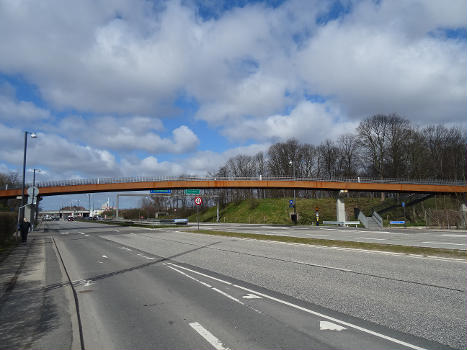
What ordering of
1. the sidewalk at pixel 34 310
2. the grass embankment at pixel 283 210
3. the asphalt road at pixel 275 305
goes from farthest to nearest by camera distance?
the grass embankment at pixel 283 210 → the sidewalk at pixel 34 310 → the asphalt road at pixel 275 305

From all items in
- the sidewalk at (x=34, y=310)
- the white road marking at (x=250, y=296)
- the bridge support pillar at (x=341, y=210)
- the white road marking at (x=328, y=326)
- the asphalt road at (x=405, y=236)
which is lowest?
the asphalt road at (x=405, y=236)

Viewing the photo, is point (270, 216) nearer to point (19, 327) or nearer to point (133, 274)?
point (133, 274)

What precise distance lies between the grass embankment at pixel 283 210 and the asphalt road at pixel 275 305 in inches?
1965

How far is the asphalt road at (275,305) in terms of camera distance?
491 cm

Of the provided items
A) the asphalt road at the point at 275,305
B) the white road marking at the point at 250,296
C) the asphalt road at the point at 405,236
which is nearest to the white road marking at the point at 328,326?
the asphalt road at the point at 275,305

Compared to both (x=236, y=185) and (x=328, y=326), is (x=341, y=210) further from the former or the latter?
(x=328, y=326)

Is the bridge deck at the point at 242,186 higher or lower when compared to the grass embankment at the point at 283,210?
higher

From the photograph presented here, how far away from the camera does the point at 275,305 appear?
21.8 ft

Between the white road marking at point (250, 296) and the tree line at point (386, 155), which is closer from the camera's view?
the white road marking at point (250, 296)

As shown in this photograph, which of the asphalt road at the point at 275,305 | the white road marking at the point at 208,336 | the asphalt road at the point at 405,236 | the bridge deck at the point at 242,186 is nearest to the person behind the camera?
the white road marking at the point at 208,336

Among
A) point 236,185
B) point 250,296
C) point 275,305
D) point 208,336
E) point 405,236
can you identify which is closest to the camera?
point 208,336

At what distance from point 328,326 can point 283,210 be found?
209 feet

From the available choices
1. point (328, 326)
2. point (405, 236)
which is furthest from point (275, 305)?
point (405, 236)

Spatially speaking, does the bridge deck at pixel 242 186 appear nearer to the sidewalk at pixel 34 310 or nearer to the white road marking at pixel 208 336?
the sidewalk at pixel 34 310
